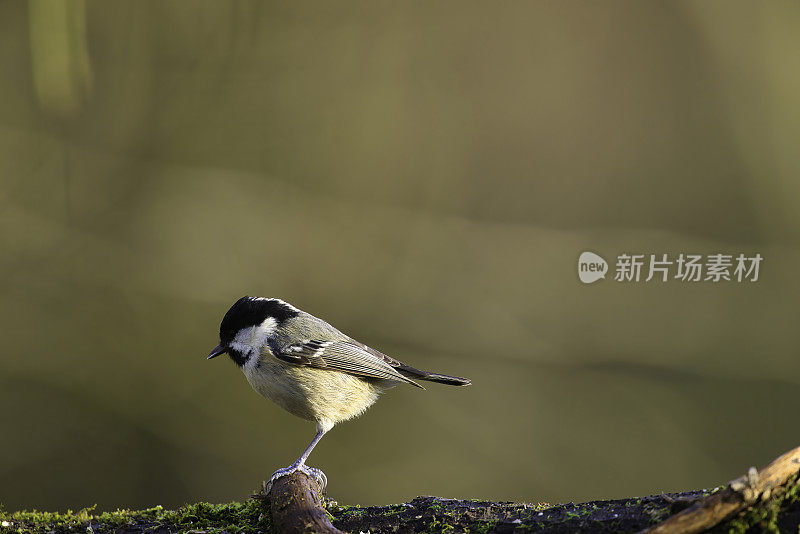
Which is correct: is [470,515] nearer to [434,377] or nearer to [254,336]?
[434,377]

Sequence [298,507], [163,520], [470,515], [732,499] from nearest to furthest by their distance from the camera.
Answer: [732,499] → [298,507] → [470,515] → [163,520]

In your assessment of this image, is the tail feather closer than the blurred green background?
Yes

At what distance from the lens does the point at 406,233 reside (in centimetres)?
570

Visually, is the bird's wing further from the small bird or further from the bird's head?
the bird's head

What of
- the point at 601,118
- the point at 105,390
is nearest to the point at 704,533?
the point at 105,390

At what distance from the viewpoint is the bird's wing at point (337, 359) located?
3.05 meters

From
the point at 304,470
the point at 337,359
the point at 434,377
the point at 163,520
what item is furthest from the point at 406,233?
the point at 163,520

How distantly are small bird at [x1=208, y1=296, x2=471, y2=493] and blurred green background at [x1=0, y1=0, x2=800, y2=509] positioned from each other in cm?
216

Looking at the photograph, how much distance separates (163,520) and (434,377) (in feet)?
4.04

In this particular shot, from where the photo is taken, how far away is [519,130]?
6.02 m

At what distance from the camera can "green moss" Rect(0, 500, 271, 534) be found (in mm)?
2186

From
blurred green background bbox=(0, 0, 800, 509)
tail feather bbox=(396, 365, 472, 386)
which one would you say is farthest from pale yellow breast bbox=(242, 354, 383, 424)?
blurred green background bbox=(0, 0, 800, 509)

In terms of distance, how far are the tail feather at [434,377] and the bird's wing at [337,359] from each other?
0.06 metres

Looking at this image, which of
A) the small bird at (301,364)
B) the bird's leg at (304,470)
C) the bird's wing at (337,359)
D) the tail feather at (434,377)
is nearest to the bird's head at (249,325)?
the small bird at (301,364)
